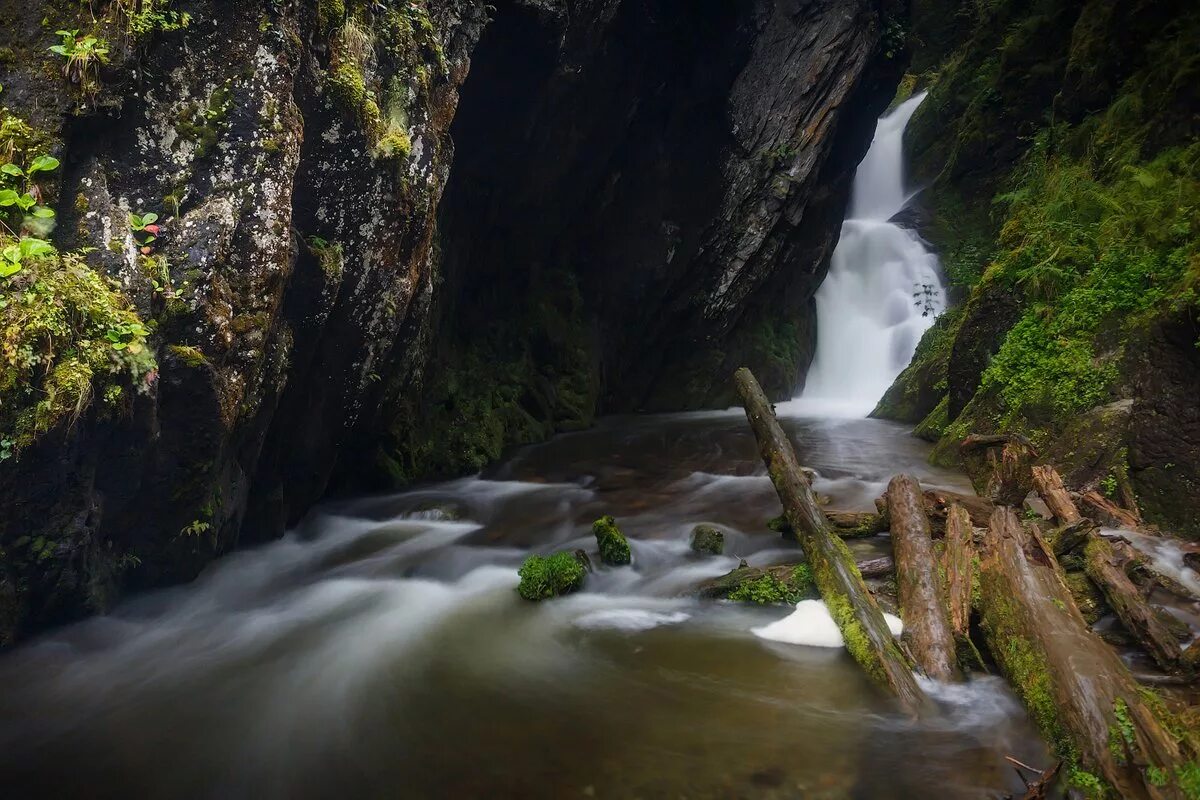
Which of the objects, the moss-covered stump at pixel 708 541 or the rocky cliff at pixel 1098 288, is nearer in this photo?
the rocky cliff at pixel 1098 288

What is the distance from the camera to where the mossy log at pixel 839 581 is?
4.09 m

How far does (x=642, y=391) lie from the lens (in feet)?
61.1

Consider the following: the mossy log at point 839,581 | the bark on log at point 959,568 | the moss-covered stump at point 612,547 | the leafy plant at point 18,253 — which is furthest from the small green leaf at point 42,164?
the bark on log at point 959,568

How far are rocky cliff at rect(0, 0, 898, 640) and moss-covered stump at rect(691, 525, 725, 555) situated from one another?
13.9 feet

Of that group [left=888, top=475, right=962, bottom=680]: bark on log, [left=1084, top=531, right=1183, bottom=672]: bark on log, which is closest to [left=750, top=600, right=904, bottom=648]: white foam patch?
[left=888, top=475, right=962, bottom=680]: bark on log

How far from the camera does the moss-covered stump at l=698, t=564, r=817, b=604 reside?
5391mm

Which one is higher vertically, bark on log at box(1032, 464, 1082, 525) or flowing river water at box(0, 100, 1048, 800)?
bark on log at box(1032, 464, 1082, 525)

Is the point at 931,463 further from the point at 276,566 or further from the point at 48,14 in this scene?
the point at 48,14

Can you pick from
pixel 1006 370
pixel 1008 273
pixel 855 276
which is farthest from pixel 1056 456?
pixel 855 276

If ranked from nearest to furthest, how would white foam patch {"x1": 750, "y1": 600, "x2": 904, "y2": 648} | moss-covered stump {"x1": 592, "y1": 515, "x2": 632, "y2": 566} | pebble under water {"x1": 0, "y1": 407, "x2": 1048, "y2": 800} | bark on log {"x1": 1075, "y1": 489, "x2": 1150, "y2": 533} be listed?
pebble under water {"x1": 0, "y1": 407, "x2": 1048, "y2": 800}, white foam patch {"x1": 750, "y1": 600, "x2": 904, "y2": 648}, bark on log {"x1": 1075, "y1": 489, "x2": 1150, "y2": 533}, moss-covered stump {"x1": 592, "y1": 515, "x2": 632, "y2": 566}

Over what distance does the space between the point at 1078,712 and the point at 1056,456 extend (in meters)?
4.92

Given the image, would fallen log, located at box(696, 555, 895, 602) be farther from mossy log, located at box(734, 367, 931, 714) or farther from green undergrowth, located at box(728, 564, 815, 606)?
mossy log, located at box(734, 367, 931, 714)

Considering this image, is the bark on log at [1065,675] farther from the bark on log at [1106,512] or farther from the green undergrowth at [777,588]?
the bark on log at [1106,512]

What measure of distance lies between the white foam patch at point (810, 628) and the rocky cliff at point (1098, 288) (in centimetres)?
A: 291
